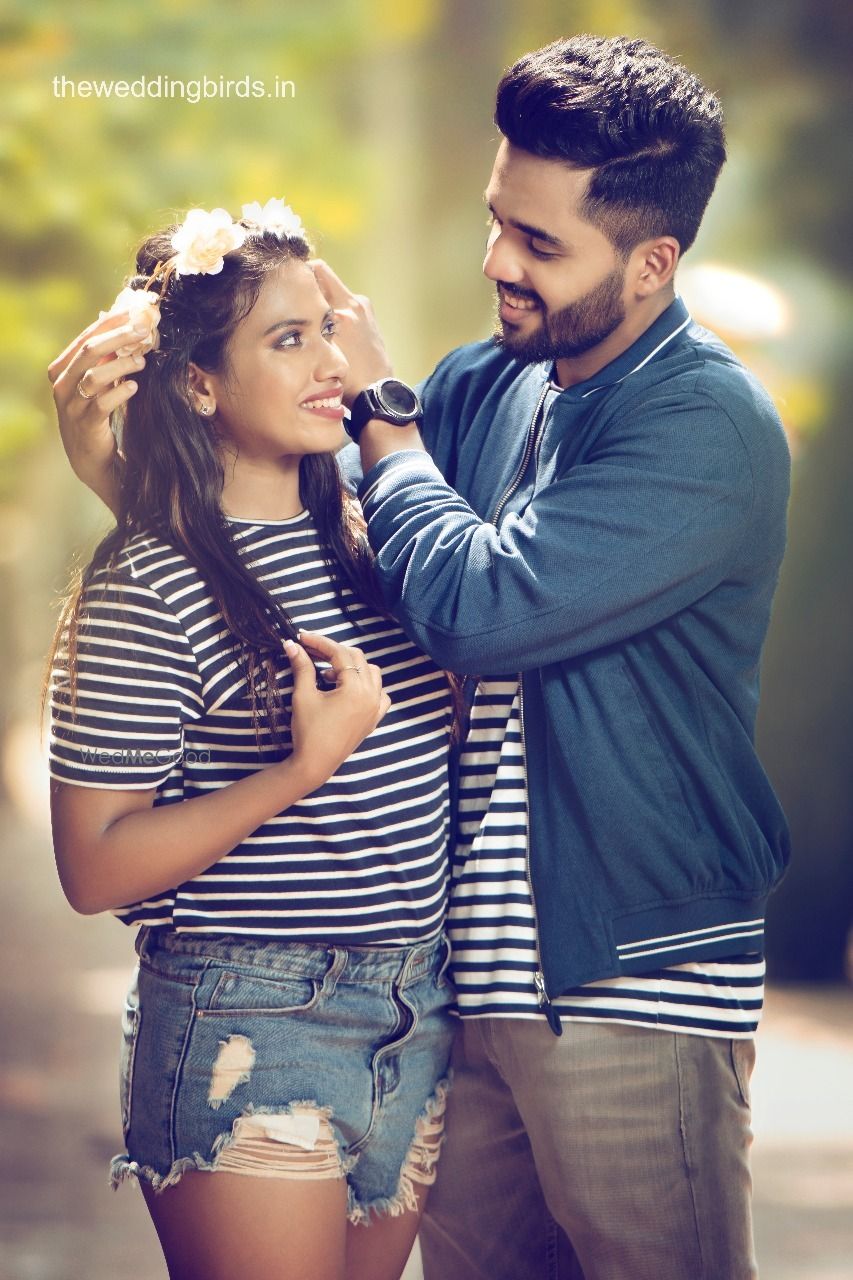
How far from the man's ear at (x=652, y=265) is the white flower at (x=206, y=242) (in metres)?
0.49

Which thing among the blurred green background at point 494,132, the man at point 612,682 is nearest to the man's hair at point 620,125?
the man at point 612,682

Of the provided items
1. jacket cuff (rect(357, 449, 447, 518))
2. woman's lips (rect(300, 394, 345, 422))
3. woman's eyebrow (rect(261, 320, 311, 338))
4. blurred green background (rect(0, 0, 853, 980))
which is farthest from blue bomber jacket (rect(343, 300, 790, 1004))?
blurred green background (rect(0, 0, 853, 980))

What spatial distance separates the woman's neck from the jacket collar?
0.37 metres

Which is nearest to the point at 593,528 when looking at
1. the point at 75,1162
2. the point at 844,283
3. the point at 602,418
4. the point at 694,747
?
the point at 602,418

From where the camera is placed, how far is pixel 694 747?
5.53 feet

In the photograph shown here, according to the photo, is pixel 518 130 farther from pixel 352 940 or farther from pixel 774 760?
pixel 774 760

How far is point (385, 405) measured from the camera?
5.73 ft

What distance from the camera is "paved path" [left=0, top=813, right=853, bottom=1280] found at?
3.16 meters

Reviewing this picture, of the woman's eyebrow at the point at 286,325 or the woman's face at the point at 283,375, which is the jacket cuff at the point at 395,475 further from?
the woman's eyebrow at the point at 286,325

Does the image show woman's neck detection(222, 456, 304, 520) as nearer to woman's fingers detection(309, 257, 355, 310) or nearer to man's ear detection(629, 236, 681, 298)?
woman's fingers detection(309, 257, 355, 310)

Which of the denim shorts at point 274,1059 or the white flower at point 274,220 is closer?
the denim shorts at point 274,1059

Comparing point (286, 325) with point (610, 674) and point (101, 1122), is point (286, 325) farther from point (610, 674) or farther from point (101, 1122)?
point (101, 1122)

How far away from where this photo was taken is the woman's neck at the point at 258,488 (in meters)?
1.78

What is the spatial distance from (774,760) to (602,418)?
3.01 metres
